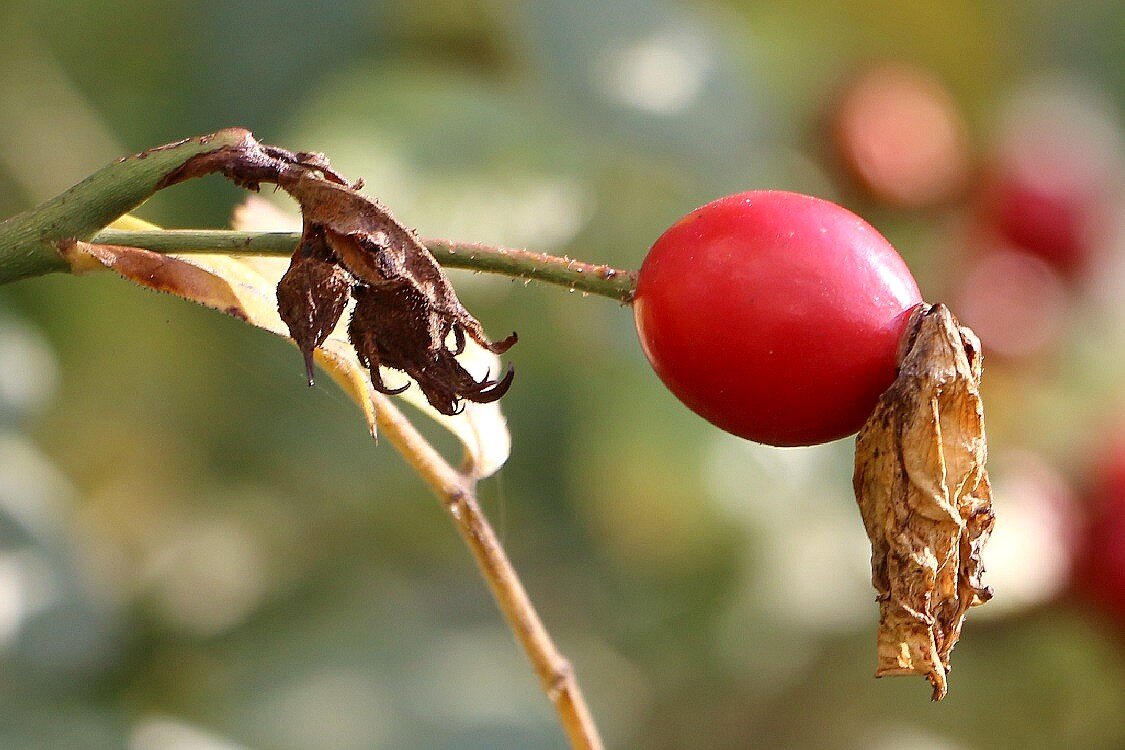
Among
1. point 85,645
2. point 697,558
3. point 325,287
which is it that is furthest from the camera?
point 697,558

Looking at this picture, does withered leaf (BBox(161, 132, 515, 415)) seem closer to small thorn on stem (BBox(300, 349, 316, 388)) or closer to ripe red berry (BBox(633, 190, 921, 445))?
small thorn on stem (BBox(300, 349, 316, 388))

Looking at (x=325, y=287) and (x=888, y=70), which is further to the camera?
(x=888, y=70)

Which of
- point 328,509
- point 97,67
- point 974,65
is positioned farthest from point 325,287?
point 974,65

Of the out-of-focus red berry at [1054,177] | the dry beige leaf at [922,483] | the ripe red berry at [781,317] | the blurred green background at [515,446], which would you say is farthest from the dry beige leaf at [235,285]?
the out-of-focus red berry at [1054,177]

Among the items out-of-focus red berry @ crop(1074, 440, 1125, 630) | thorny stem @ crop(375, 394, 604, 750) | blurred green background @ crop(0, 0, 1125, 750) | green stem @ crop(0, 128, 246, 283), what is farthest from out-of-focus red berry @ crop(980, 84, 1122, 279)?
green stem @ crop(0, 128, 246, 283)

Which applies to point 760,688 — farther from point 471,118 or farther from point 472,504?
point 472,504

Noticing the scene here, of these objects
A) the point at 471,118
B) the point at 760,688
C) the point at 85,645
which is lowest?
the point at 760,688
